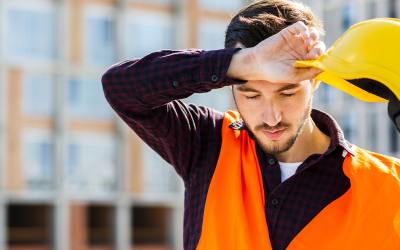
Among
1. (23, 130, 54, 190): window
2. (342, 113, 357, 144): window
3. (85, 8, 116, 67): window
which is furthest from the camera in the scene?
(342, 113, 357, 144): window

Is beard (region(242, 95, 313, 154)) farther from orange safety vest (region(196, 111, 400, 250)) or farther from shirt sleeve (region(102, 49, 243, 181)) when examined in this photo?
shirt sleeve (region(102, 49, 243, 181))

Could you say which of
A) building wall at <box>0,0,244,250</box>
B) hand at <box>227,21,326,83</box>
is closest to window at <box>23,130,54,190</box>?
building wall at <box>0,0,244,250</box>

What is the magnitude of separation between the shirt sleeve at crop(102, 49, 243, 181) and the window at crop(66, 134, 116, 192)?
13.3m

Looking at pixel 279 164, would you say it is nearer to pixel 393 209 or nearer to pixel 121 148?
pixel 393 209

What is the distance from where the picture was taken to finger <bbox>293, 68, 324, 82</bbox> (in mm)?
1978

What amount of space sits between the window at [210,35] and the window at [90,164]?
13.3 ft

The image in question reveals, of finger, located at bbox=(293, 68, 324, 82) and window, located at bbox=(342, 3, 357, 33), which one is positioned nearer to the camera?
finger, located at bbox=(293, 68, 324, 82)

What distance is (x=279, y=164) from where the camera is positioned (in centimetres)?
223

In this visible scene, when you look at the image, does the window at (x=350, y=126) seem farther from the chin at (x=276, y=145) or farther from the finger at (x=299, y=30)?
the finger at (x=299, y=30)

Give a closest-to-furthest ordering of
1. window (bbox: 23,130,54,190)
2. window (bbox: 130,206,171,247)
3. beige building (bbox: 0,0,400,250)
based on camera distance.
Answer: window (bbox: 23,130,54,190) < beige building (bbox: 0,0,400,250) < window (bbox: 130,206,171,247)

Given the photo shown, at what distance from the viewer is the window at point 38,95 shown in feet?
48.9

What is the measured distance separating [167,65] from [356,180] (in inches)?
31.6

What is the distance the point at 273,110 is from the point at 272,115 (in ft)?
0.07

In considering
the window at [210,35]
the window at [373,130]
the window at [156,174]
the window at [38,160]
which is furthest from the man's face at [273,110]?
the window at [373,130]
